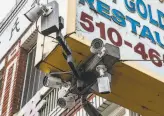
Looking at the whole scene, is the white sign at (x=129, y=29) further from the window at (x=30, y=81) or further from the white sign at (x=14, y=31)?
the white sign at (x=14, y=31)

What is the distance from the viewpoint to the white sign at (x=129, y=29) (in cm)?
712

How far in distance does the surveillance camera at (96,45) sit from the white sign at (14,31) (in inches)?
248

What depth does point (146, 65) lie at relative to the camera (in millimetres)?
7246

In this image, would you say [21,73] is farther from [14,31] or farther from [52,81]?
[52,81]

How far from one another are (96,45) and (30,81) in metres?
5.84

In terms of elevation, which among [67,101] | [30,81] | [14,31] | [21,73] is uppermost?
[14,31]

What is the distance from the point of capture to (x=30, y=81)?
12.4m

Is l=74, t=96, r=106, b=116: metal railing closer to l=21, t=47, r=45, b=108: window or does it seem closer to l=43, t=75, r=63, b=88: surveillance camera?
l=43, t=75, r=63, b=88: surveillance camera

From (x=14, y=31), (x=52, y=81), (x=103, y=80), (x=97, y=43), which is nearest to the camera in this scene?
(x=103, y=80)

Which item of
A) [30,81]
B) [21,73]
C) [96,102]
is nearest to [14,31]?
[21,73]

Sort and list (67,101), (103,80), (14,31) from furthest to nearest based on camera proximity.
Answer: (14,31)
(67,101)
(103,80)

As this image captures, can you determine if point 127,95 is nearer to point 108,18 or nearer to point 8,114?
point 108,18

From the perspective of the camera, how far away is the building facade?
1088 centimetres

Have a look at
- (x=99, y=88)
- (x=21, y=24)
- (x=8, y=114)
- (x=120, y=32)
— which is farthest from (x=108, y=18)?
(x=21, y=24)
